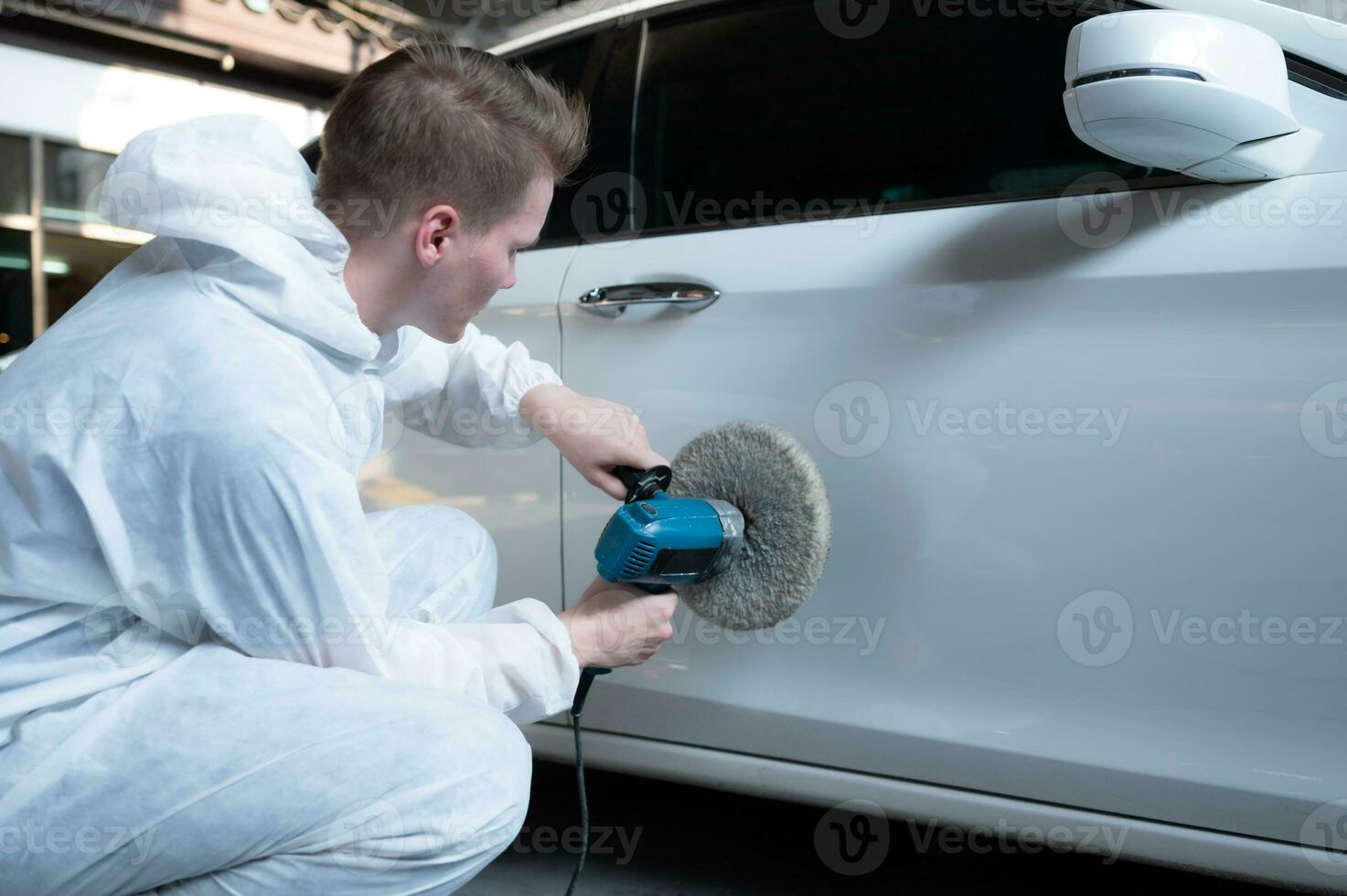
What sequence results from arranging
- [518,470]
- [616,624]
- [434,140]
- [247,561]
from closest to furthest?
[247,561]
[434,140]
[616,624]
[518,470]

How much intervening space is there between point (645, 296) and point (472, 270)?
53 centimetres

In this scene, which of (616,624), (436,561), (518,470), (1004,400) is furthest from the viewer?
(518,470)

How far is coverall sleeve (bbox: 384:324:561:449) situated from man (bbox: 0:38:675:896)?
37 cm

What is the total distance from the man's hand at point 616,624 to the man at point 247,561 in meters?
0.05

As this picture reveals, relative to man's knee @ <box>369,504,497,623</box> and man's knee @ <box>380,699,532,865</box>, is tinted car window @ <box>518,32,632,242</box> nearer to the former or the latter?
man's knee @ <box>369,504,497,623</box>

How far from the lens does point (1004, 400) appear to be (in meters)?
1.48

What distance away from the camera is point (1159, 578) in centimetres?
140

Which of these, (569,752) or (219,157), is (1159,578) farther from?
(219,157)

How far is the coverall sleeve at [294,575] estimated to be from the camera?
1054mm

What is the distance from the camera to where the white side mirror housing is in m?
1.17

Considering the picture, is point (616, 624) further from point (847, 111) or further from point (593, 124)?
point (593, 124)

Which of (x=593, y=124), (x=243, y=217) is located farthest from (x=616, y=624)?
(x=593, y=124)

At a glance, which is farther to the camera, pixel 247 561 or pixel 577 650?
pixel 577 650

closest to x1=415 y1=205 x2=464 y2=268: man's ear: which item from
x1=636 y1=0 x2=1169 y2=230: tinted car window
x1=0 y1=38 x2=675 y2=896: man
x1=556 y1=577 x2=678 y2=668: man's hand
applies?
x1=0 y1=38 x2=675 y2=896: man
